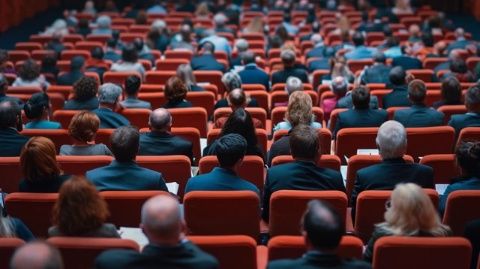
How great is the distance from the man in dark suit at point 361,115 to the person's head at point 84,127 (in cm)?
226

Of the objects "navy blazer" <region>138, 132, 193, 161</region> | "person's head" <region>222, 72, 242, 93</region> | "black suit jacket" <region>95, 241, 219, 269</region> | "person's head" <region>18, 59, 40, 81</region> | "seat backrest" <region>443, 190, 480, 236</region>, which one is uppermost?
"person's head" <region>18, 59, 40, 81</region>

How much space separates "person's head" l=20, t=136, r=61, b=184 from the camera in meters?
4.30

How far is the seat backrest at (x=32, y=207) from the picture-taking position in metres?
4.13

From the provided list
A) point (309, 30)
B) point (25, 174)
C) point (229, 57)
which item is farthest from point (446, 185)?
point (309, 30)

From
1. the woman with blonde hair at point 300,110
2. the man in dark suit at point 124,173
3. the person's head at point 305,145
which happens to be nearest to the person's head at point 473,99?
the woman with blonde hair at point 300,110

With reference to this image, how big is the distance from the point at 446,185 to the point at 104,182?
2.38 meters

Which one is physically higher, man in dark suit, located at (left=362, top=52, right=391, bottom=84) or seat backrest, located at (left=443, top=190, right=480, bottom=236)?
man in dark suit, located at (left=362, top=52, right=391, bottom=84)

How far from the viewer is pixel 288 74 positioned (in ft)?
29.6

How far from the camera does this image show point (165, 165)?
4.94 metres

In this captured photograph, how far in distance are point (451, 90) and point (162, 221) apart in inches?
177

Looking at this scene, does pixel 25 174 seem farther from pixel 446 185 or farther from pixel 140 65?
pixel 140 65

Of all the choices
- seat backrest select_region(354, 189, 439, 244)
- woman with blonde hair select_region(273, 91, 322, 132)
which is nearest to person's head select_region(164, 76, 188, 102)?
woman with blonde hair select_region(273, 91, 322, 132)

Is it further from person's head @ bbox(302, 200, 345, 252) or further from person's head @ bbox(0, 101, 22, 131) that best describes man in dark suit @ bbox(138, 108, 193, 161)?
person's head @ bbox(302, 200, 345, 252)

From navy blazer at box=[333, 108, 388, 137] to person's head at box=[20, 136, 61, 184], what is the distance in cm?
289
